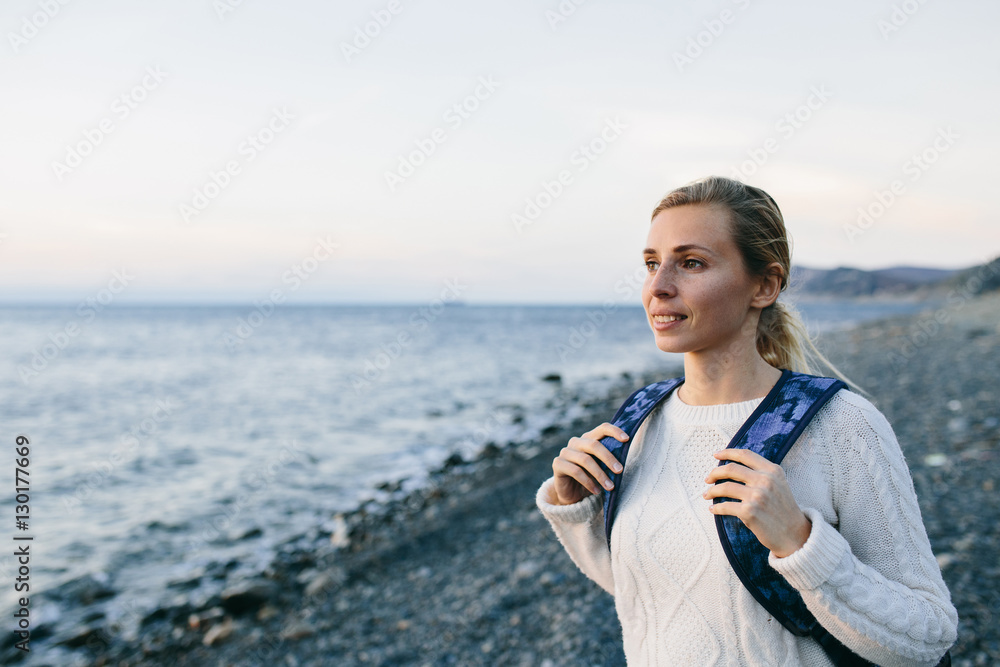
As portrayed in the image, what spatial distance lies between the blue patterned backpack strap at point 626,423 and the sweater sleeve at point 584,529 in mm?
76

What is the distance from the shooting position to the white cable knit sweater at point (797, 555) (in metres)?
1.68

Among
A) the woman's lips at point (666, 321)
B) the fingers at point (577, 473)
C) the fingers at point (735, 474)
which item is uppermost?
the woman's lips at point (666, 321)

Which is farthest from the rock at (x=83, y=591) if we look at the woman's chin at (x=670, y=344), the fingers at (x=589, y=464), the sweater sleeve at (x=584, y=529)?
the woman's chin at (x=670, y=344)

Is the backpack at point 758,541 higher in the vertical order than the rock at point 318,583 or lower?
higher

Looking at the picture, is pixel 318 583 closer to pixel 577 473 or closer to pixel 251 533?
pixel 251 533

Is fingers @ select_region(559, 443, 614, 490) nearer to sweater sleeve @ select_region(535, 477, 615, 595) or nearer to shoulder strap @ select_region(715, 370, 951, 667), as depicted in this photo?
sweater sleeve @ select_region(535, 477, 615, 595)

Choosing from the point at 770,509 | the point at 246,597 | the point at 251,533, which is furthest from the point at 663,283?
the point at 251,533

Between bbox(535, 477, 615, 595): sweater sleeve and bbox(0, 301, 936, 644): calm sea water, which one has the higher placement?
bbox(0, 301, 936, 644): calm sea water

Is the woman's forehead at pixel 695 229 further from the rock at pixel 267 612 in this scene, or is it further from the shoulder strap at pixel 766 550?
the rock at pixel 267 612

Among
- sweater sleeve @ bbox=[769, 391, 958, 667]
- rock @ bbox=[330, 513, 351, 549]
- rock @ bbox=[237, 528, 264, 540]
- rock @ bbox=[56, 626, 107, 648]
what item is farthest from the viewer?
rock @ bbox=[237, 528, 264, 540]

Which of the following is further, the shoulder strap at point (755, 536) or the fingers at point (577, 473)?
the fingers at point (577, 473)

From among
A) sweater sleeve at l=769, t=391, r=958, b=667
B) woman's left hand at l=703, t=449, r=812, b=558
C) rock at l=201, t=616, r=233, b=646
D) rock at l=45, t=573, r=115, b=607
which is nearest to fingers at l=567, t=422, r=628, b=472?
woman's left hand at l=703, t=449, r=812, b=558

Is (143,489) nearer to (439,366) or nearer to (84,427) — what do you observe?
(84,427)

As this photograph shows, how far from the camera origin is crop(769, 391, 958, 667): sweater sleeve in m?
1.65
